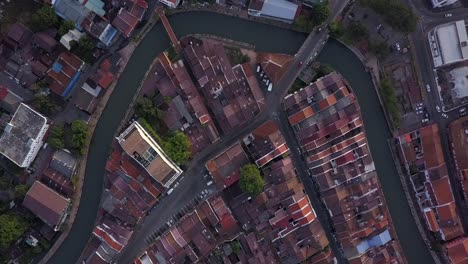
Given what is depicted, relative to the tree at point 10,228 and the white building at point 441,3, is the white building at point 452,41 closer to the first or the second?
the white building at point 441,3

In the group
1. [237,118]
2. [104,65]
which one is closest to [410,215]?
[237,118]

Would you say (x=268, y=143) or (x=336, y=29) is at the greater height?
(x=336, y=29)

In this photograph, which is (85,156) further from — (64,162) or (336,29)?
(336,29)

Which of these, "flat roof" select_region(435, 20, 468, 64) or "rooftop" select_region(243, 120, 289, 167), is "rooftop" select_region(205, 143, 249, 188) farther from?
"flat roof" select_region(435, 20, 468, 64)

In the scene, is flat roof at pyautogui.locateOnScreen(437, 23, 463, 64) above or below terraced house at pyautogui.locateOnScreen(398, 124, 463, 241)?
above

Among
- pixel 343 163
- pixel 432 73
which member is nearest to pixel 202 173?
pixel 343 163

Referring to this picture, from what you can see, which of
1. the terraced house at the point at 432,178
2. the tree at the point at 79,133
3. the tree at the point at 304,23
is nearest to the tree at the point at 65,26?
the tree at the point at 79,133

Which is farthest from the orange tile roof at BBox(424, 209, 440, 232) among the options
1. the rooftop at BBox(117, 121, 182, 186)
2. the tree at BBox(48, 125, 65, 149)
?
the tree at BBox(48, 125, 65, 149)
